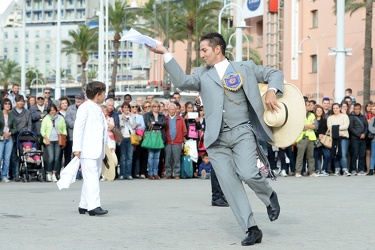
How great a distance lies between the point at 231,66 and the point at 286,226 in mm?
2231

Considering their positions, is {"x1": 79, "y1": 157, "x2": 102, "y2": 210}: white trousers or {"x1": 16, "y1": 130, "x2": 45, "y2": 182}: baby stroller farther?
{"x1": 16, "y1": 130, "x2": 45, "y2": 182}: baby stroller

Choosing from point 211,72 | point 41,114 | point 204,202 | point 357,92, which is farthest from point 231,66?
point 357,92

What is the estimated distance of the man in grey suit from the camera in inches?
378

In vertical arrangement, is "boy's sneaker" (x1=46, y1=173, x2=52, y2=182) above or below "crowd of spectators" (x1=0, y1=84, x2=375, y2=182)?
below

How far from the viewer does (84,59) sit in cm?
10256

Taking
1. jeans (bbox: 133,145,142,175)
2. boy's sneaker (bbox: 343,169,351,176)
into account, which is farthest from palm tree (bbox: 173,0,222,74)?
jeans (bbox: 133,145,142,175)

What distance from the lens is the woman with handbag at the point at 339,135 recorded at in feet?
82.2

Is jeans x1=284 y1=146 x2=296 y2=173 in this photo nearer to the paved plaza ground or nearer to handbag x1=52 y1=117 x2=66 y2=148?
handbag x1=52 y1=117 x2=66 y2=148

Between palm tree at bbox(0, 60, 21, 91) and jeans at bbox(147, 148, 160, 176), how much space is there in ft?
395

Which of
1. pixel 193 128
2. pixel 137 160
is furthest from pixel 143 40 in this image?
pixel 193 128

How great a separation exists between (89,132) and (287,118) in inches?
162

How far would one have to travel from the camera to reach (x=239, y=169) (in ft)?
31.4

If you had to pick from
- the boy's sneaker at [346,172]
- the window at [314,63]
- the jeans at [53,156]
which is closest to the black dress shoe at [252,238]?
the jeans at [53,156]

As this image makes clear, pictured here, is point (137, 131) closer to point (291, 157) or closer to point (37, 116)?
point (37, 116)
